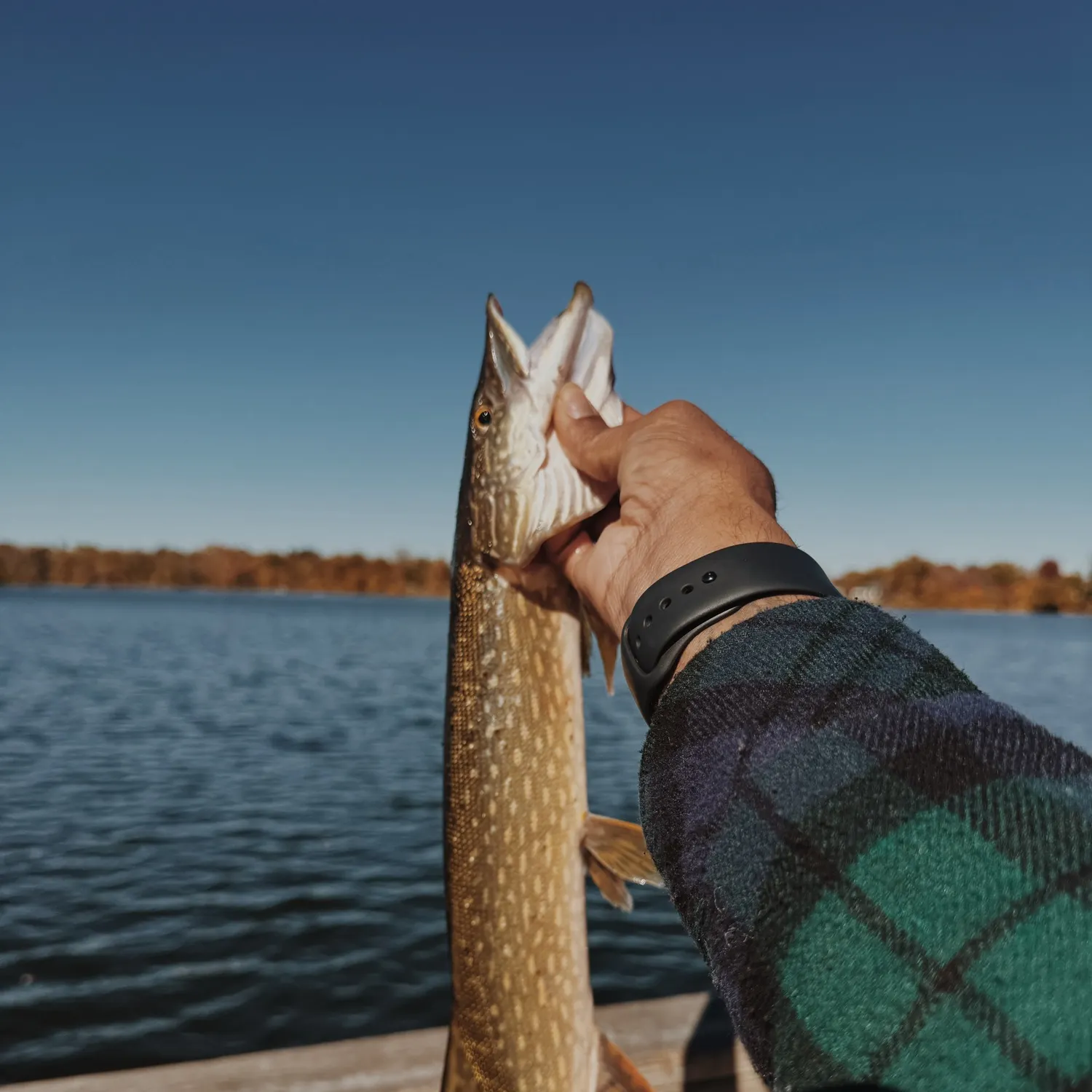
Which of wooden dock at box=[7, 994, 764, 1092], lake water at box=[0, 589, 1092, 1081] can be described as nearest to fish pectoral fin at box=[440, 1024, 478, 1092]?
wooden dock at box=[7, 994, 764, 1092]

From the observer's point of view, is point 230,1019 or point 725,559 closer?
point 725,559

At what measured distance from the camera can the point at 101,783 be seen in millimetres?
11328

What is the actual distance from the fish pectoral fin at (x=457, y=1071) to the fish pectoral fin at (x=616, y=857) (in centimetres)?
53

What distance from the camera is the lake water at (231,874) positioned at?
19.3 ft

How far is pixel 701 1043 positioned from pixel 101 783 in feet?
34.6

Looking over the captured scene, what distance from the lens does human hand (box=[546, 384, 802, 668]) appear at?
1.40 metres

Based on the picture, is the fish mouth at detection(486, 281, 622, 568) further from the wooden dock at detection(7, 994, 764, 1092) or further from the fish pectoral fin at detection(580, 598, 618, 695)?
the wooden dock at detection(7, 994, 764, 1092)

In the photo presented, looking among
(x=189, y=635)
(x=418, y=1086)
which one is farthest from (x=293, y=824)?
(x=189, y=635)

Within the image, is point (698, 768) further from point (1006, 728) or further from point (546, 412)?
point (546, 412)

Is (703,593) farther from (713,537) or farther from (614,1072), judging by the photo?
(614,1072)

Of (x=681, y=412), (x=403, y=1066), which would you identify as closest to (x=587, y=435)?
(x=681, y=412)

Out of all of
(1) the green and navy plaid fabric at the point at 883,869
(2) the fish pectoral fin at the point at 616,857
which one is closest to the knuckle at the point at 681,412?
(1) the green and navy plaid fabric at the point at 883,869

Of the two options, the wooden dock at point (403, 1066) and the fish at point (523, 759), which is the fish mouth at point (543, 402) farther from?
→ the wooden dock at point (403, 1066)

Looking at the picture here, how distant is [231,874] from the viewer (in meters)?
8.32
